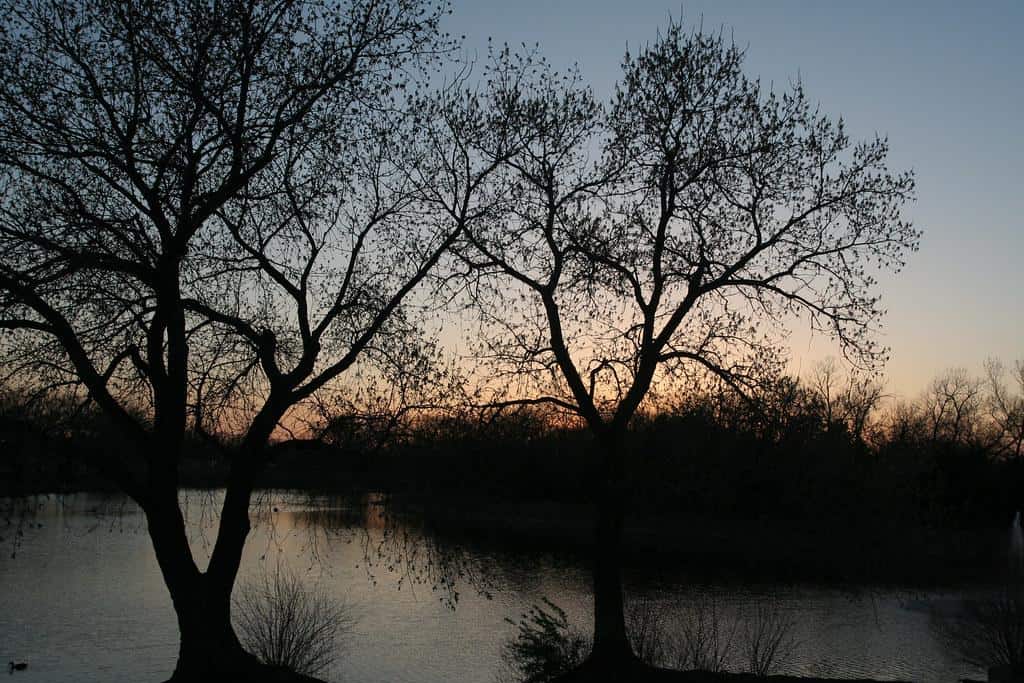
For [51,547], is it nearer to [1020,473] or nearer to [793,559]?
[793,559]

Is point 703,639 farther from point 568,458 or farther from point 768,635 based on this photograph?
point 568,458

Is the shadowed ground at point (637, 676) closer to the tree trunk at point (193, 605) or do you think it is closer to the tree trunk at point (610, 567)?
the tree trunk at point (610, 567)

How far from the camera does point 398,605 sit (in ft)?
86.7

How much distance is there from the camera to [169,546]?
39.0 ft

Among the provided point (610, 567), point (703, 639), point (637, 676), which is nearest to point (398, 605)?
point (703, 639)

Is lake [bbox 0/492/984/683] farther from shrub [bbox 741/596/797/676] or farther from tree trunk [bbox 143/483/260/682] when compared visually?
tree trunk [bbox 143/483/260/682]

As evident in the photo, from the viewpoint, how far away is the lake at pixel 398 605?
Result: 19578mm

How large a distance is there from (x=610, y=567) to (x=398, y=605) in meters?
14.3

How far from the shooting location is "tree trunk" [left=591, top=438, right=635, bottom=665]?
13.1 meters

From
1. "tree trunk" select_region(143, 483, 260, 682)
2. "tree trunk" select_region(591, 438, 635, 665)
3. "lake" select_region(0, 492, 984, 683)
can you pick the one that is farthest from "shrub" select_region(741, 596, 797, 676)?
"tree trunk" select_region(143, 483, 260, 682)

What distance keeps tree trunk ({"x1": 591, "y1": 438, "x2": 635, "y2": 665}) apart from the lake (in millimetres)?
2261

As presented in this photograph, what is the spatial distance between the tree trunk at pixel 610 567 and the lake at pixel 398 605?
2.26m

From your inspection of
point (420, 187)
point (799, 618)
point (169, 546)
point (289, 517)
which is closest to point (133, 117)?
point (420, 187)

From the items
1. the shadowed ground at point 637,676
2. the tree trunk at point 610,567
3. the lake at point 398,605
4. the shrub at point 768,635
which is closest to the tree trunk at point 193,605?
the lake at point 398,605
